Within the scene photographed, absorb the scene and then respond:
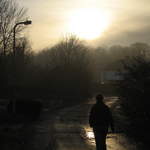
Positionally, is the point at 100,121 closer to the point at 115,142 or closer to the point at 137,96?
the point at 115,142

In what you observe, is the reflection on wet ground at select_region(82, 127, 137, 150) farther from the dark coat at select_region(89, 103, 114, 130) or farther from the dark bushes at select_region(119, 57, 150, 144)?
the dark coat at select_region(89, 103, 114, 130)

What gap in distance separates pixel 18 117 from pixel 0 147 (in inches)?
450

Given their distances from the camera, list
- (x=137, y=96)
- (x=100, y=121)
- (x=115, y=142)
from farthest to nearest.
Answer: (x=137, y=96)
(x=115, y=142)
(x=100, y=121)

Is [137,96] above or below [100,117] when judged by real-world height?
above

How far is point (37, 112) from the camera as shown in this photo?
2745 cm

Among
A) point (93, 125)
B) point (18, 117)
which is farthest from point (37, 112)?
point (93, 125)

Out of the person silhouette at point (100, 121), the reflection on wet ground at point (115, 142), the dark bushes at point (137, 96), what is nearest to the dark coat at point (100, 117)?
the person silhouette at point (100, 121)

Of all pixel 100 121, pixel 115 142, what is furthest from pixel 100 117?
pixel 115 142

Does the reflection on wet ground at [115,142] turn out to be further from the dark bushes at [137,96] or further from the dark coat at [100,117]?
the dark coat at [100,117]

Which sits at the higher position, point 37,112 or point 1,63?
point 1,63

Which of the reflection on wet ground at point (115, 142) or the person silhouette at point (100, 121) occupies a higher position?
the person silhouette at point (100, 121)

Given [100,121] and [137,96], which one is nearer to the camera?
[100,121]

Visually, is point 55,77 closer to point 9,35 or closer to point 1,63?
point 9,35

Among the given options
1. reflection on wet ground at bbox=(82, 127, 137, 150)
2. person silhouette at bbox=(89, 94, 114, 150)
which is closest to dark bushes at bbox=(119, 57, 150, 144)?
reflection on wet ground at bbox=(82, 127, 137, 150)
